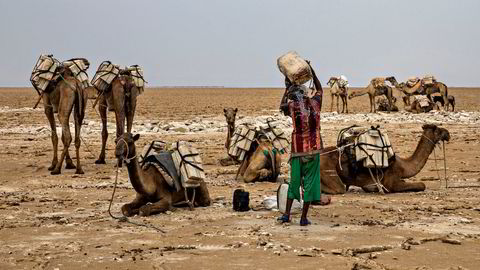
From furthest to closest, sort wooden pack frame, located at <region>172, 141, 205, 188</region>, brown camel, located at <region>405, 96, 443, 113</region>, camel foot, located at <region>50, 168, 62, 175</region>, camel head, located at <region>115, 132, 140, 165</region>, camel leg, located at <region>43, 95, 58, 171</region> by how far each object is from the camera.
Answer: brown camel, located at <region>405, 96, 443, 113</region> < camel leg, located at <region>43, 95, 58, 171</region> < camel foot, located at <region>50, 168, 62, 175</region> < wooden pack frame, located at <region>172, 141, 205, 188</region> < camel head, located at <region>115, 132, 140, 165</region>

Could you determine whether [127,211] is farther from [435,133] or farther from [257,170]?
[435,133]

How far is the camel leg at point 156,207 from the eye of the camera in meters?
8.84

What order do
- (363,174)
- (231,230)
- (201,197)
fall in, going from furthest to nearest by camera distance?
(363,174)
(201,197)
(231,230)

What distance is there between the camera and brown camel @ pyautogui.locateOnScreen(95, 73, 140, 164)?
48.4 ft

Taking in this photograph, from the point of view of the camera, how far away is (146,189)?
346 inches

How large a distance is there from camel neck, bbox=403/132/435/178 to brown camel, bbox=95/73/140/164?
631cm

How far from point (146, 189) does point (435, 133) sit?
15.5 ft

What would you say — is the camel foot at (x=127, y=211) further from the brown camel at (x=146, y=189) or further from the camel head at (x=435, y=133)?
the camel head at (x=435, y=133)

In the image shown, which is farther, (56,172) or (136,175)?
(56,172)

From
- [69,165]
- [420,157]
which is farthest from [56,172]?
[420,157]

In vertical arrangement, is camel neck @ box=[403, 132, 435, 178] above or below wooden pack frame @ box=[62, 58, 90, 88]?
below

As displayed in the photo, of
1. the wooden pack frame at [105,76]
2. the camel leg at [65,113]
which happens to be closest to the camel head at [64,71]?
the camel leg at [65,113]

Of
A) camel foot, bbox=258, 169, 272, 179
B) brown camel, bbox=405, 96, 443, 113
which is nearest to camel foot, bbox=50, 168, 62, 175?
camel foot, bbox=258, 169, 272, 179

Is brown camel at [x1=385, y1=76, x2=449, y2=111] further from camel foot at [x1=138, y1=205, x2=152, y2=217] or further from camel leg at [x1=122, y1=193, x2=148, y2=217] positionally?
camel foot at [x1=138, y1=205, x2=152, y2=217]
